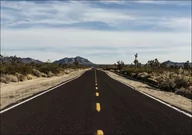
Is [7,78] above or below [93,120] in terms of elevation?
above

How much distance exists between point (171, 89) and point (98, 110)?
13.9 m

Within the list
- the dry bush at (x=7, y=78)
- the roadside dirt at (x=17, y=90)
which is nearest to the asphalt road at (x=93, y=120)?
the roadside dirt at (x=17, y=90)

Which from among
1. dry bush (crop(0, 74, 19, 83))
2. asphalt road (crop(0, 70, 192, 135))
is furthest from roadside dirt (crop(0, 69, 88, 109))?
asphalt road (crop(0, 70, 192, 135))

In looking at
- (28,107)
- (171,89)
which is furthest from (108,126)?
(171,89)

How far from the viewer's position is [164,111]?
11828mm

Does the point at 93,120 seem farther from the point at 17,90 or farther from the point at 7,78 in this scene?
the point at 7,78

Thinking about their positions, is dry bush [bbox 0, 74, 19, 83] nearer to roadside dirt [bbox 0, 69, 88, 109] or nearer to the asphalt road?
roadside dirt [bbox 0, 69, 88, 109]

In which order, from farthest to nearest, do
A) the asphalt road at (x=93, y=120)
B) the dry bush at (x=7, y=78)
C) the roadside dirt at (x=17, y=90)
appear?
the dry bush at (x=7, y=78) < the roadside dirt at (x=17, y=90) < the asphalt road at (x=93, y=120)

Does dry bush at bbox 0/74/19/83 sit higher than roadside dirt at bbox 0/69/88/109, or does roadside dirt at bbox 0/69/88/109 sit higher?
dry bush at bbox 0/74/19/83

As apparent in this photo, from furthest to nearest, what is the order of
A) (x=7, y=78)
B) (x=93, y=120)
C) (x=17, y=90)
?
(x=7, y=78), (x=17, y=90), (x=93, y=120)

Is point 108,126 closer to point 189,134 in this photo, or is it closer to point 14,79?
point 189,134

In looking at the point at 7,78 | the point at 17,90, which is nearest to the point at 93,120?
the point at 17,90

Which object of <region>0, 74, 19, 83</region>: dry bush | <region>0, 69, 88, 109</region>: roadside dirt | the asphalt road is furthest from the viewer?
A: <region>0, 74, 19, 83</region>: dry bush

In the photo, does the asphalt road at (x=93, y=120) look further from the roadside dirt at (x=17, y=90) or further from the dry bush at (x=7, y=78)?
the dry bush at (x=7, y=78)
